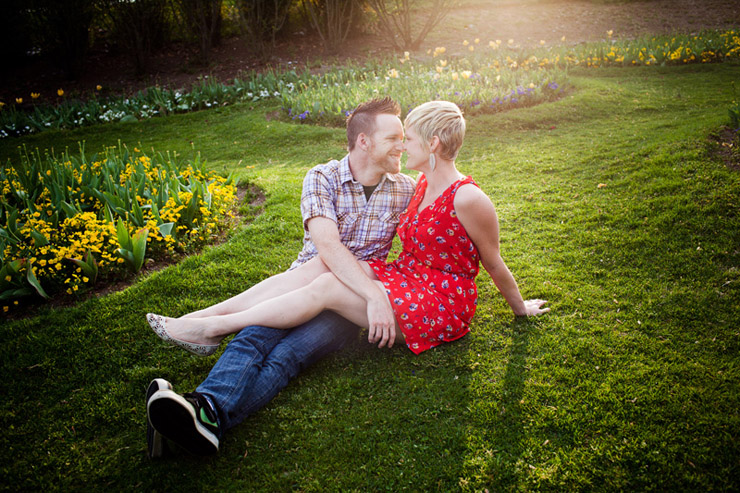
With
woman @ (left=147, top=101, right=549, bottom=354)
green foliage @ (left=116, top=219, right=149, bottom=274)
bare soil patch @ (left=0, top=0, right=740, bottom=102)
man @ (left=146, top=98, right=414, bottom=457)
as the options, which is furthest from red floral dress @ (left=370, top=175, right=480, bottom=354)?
bare soil patch @ (left=0, top=0, right=740, bottom=102)

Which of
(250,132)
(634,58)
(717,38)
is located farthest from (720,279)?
(717,38)

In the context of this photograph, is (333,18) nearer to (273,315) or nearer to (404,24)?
(404,24)

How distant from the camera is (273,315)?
90.7 inches

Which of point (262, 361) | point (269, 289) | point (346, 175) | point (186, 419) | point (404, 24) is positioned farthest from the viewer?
point (404, 24)

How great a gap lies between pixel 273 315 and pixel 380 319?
0.54m

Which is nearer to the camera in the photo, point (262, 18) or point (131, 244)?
point (131, 244)

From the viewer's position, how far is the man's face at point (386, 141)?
2562mm

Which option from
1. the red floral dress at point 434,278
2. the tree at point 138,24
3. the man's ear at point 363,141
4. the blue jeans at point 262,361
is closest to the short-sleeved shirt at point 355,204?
the man's ear at point 363,141

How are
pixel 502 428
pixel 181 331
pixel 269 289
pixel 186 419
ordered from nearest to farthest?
pixel 186 419 < pixel 502 428 < pixel 181 331 < pixel 269 289

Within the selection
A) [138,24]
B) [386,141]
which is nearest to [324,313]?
[386,141]

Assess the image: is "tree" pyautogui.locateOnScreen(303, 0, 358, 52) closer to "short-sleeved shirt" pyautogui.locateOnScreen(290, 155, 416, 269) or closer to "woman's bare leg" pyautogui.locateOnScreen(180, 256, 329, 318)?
"short-sleeved shirt" pyautogui.locateOnScreen(290, 155, 416, 269)

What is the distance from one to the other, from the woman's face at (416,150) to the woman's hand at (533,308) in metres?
1.10

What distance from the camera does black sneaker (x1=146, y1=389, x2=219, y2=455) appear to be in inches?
69.7

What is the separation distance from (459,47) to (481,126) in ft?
19.7
